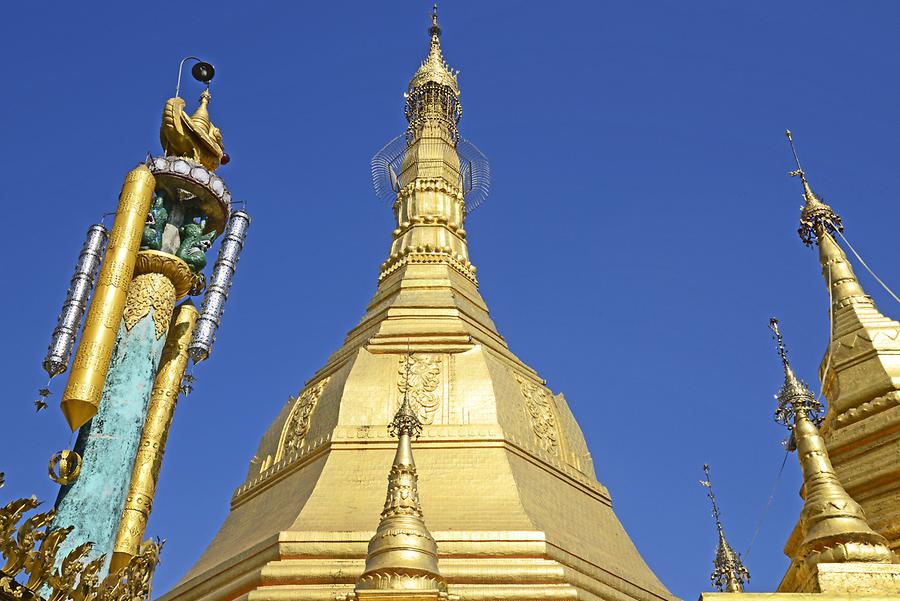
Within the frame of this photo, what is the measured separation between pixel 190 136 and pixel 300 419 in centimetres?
638

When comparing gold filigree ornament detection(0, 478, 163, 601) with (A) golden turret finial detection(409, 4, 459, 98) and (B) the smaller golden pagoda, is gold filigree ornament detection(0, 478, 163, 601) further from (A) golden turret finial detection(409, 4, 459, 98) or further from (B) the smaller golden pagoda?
(A) golden turret finial detection(409, 4, 459, 98)

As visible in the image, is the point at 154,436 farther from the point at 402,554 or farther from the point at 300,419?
the point at 300,419

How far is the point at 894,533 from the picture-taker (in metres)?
13.5

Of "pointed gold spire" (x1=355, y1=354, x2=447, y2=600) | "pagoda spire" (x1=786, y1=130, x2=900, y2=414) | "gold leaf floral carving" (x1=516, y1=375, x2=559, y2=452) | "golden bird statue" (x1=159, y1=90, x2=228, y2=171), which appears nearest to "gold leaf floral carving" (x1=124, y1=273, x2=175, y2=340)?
"golden bird statue" (x1=159, y1=90, x2=228, y2=171)

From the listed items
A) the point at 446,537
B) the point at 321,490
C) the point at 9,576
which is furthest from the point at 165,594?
the point at 9,576

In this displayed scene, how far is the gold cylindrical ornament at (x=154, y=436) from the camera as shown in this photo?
13.7m

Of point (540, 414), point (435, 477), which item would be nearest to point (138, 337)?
point (435, 477)

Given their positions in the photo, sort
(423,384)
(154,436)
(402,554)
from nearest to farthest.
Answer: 1. (402,554)
2. (154,436)
3. (423,384)

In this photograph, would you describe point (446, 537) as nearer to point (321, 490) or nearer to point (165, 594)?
point (321, 490)

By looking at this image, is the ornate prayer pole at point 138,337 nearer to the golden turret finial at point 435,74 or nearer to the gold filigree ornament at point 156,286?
the gold filigree ornament at point 156,286

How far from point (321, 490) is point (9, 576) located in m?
6.97

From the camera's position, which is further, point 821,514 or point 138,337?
point 138,337

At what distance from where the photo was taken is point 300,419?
65.2ft

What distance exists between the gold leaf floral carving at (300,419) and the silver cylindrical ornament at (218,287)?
4505 millimetres
